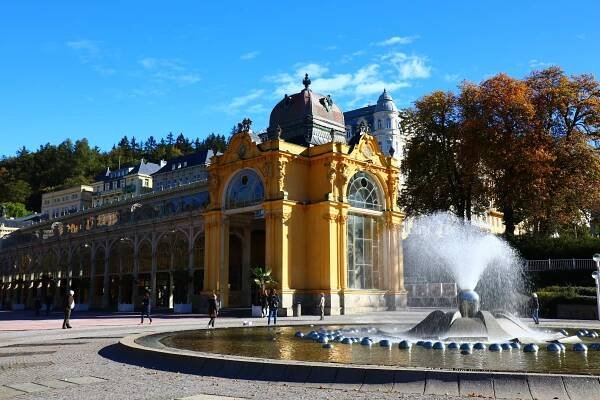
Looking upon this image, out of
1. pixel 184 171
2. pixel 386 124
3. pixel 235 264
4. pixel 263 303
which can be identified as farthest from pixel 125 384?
pixel 386 124

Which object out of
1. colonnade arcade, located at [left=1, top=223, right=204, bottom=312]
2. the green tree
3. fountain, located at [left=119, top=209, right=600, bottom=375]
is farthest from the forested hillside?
fountain, located at [left=119, top=209, right=600, bottom=375]

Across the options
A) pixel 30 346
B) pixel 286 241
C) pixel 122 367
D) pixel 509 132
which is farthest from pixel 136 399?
pixel 509 132

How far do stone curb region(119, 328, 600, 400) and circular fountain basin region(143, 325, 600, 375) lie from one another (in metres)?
0.92

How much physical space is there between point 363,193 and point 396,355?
29453 mm

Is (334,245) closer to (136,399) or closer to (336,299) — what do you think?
(336,299)

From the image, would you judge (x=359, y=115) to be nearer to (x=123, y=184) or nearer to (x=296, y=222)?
(x=123, y=184)

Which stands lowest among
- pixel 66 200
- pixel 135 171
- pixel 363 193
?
pixel 363 193

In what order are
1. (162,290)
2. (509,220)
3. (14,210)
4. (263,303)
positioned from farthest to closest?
(14,210) → (162,290) → (509,220) → (263,303)

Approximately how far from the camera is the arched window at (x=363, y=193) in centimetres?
4196

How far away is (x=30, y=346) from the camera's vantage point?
719 inches

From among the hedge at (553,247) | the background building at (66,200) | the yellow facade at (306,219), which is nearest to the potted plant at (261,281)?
the yellow facade at (306,219)

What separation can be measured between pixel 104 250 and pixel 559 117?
158ft

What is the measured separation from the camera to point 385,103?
11081 centimetres

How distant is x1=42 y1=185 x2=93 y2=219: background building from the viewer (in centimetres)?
11669
